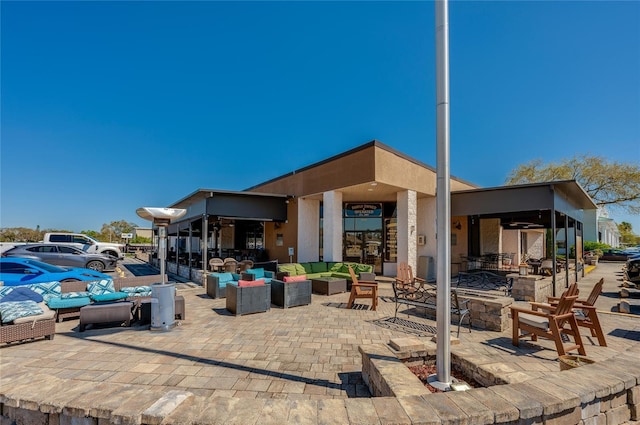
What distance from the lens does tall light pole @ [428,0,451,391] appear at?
109 inches

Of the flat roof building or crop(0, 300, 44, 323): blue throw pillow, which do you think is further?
the flat roof building

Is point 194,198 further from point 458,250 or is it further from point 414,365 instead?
point 458,250

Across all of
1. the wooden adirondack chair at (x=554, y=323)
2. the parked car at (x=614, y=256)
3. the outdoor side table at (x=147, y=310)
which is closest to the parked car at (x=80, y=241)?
the outdoor side table at (x=147, y=310)

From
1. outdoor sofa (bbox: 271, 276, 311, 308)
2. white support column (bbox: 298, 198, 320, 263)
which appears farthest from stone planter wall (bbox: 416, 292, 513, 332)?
white support column (bbox: 298, 198, 320, 263)

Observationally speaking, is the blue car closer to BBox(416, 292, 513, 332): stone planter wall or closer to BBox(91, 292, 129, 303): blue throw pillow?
BBox(91, 292, 129, 303): blue throw pillow

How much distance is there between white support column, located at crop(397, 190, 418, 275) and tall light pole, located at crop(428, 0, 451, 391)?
9086 millimetres

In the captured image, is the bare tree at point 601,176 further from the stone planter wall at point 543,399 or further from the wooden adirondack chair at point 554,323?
the stone planter wall at point 543,399

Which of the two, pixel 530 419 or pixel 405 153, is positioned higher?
pixel 405 153

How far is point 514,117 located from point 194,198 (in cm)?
1652

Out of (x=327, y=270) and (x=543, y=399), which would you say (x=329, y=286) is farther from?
(x=543, y=399)

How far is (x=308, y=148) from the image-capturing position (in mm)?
25766

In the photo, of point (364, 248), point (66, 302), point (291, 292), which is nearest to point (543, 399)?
point (291, 292)

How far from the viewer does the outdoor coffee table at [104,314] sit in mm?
5414

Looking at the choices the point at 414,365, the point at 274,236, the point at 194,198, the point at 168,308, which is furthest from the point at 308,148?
the point at 414,365
